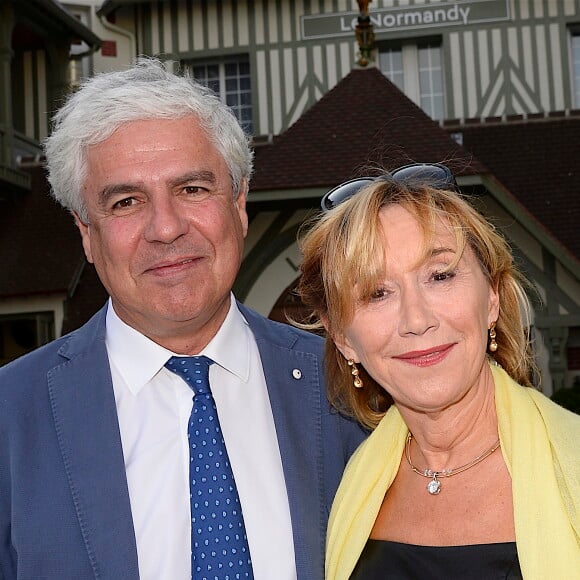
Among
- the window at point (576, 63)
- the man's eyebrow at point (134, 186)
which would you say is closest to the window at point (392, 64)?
the window at point (576, 63)

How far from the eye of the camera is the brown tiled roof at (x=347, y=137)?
9.89 metres

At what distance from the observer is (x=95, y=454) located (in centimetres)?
258

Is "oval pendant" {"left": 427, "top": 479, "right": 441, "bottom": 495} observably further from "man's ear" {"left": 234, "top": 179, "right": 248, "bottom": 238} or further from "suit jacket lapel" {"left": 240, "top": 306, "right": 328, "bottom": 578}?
"man's ear" {"left": 234, "top": 179, "right": 248, "bottom": 238}

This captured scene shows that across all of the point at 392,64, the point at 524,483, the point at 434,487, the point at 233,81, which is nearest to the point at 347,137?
the point at 392,64

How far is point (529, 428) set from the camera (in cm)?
249

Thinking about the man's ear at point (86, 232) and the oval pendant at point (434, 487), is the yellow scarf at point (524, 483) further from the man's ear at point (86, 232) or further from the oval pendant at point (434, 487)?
the man's ear at point (86, 232)

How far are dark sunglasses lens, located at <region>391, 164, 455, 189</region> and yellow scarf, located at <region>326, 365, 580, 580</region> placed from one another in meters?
0.62

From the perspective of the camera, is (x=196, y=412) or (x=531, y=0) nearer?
(x=196, y=412)

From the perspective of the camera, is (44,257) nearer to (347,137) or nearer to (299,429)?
(347,137)

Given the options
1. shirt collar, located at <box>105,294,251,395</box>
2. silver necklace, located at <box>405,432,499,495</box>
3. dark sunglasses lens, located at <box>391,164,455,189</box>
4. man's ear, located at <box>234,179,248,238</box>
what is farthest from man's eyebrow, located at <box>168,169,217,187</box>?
silver necklace, located at <box>405,432,499,495</box>

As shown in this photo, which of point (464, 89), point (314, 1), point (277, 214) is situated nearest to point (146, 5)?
point (314, 1)

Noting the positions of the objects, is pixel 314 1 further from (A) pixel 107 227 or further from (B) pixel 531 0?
(A) pixel 107 227

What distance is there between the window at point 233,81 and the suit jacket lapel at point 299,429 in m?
14.2

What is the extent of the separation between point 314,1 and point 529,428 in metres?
14.9
